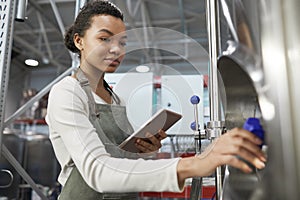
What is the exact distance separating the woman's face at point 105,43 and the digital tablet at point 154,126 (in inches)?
7.7

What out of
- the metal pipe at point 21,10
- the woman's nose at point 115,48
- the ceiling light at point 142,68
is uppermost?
the metal pipe at point 21,10

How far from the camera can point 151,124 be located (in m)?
0.74

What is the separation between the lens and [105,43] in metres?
0.78

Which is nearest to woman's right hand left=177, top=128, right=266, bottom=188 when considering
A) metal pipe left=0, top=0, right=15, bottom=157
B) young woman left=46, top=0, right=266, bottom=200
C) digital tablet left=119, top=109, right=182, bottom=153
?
young woman left=46, top=0, right=266, bottom=200

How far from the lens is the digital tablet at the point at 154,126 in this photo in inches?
28.8

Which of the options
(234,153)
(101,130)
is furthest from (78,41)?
(234,153)

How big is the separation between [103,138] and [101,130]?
0.10ft

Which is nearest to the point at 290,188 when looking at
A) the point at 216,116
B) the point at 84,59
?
the point at 216,116

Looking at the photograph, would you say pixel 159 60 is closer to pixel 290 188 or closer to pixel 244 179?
pixel 244 179

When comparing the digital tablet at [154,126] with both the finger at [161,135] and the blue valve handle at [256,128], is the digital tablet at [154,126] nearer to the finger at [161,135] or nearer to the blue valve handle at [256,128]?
the finger at [161,135]

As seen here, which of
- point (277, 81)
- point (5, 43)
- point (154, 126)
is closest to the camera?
point (277, 81)

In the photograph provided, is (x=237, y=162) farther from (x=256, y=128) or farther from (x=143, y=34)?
(x=143, y=34)

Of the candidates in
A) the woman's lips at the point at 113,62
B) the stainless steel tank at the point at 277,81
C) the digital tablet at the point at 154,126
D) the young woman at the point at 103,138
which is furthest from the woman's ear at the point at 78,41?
the stainless steel tank at the point at 277,81

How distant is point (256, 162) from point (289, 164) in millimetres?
66
